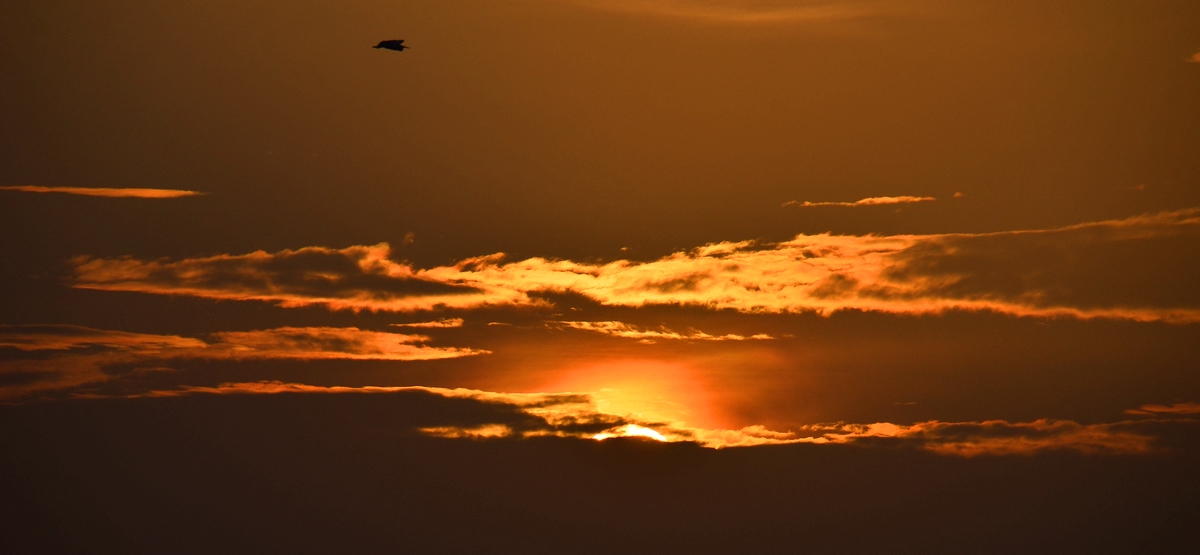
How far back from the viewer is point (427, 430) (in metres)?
123

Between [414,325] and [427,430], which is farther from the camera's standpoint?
[427,430]

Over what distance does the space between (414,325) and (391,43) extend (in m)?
42.6

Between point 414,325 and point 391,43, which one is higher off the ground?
point 391,43

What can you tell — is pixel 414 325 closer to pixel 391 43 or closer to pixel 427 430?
pixel 427 430

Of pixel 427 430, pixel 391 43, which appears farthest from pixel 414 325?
pixel 391 43

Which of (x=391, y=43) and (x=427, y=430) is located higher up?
(x=391, y=43)

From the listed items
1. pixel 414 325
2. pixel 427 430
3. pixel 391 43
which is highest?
pixel 391 43

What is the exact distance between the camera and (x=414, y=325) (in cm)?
9700

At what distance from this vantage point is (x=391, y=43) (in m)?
68.8

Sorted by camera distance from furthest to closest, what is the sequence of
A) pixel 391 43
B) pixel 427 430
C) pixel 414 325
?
→ 1. pixel 427 430
2. pixel 414 325
3. pixel 391 43

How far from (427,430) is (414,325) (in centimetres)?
3446

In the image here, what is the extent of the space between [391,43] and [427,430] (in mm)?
76782

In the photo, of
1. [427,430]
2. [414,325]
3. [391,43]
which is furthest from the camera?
[427,430]
